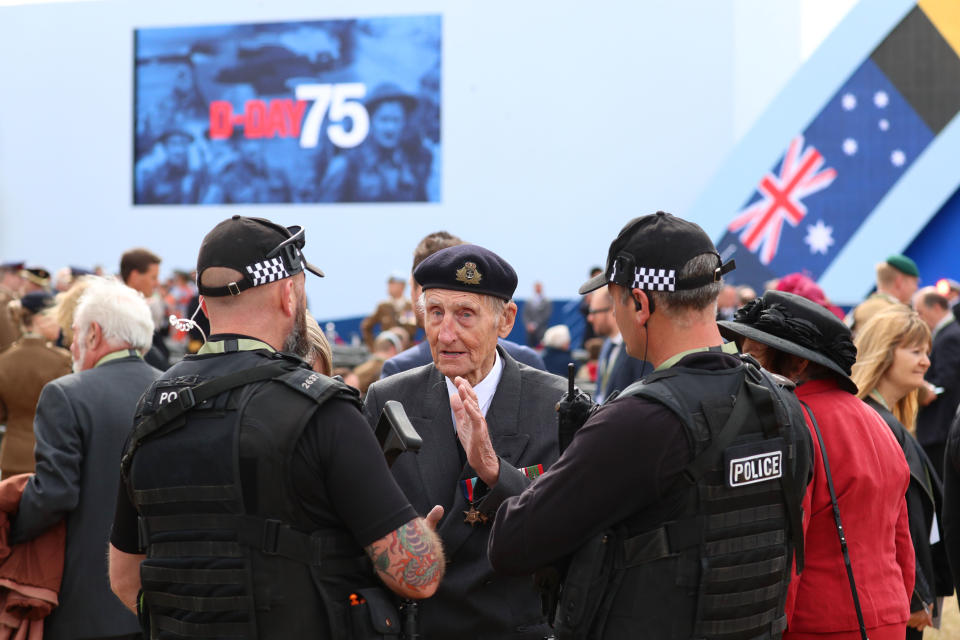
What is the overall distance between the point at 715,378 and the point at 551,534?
19.7 inches

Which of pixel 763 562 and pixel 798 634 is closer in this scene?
pixel 763 562

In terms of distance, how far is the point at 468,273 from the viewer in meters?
2.88

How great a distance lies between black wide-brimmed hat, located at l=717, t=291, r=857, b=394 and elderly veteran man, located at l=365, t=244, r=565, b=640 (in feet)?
2.03

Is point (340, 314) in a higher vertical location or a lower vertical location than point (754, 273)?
lower

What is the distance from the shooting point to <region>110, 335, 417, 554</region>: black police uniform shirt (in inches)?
83.8

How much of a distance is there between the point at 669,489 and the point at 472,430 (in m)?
0.60

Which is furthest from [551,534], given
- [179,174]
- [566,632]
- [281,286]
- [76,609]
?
[179,174]

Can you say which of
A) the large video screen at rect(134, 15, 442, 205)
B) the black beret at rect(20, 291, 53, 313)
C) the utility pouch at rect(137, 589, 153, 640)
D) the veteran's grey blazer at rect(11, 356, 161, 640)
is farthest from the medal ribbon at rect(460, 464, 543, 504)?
the large video screen at rect(134, 15, 442, 205)

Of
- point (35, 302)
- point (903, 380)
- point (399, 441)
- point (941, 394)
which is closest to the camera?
point (399, 441)

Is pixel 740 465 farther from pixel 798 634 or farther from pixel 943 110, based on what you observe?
pixel 943 110

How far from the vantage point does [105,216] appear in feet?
71.9

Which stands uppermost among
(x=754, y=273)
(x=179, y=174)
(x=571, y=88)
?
(x=571, y=88)

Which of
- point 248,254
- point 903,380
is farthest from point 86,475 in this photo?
point 903,380

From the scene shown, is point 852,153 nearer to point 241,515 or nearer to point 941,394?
point 941,394
